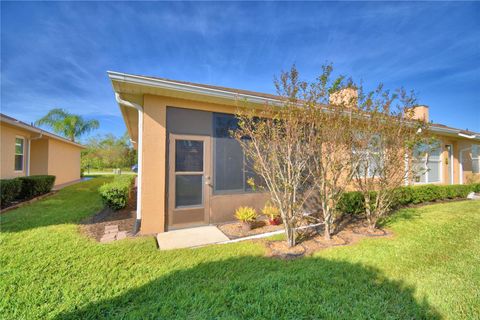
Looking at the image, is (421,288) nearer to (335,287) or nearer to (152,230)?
(335,287)

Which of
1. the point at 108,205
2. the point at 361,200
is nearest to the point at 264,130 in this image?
the point at 361,200

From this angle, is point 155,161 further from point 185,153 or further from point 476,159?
point 476,159

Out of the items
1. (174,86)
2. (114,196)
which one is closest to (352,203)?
(174,86)

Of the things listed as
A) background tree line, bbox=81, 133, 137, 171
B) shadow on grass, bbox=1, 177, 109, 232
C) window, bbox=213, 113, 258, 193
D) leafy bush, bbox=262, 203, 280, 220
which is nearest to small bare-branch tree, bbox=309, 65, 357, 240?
leafy bush, bbox=262, 203, 280, 220

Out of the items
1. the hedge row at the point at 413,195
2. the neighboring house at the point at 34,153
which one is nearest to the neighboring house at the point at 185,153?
the hedge row at the point at 413,195

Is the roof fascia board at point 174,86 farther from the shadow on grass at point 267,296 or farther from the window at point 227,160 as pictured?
the shadow on grass at point 267,296

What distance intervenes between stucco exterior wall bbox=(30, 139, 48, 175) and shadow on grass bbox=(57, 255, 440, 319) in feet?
47.2

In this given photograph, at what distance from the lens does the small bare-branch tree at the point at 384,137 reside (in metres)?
4.80

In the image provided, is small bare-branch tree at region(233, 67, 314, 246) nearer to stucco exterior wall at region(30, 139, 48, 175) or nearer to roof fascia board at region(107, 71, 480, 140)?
roof fascia board at region(107, 71, 480, 140)

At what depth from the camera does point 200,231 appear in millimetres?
5047

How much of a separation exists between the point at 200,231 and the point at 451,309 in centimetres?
429

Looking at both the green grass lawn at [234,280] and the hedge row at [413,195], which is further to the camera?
the hedge row at [413,195]

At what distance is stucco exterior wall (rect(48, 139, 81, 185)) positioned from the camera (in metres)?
13.4

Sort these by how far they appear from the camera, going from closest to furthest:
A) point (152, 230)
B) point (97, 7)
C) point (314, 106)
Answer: point (314, 106) → point (152, 230) → point (97, 7)
